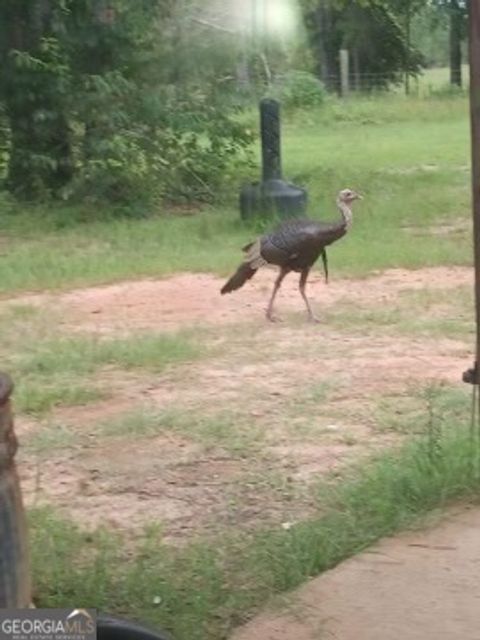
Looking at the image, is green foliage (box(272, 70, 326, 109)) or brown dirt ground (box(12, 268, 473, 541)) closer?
brown dirt ground (box(12, 268, 473, 541))

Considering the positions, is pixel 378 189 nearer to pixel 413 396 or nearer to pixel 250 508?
pixel 413 396

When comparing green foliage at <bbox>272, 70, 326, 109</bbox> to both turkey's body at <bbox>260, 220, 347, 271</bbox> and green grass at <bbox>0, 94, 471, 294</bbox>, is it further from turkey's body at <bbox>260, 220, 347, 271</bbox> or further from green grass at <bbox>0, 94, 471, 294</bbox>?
turkey's body at <bbox>260, 220, 347, 271</bbox>

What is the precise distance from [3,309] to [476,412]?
13.9 ft

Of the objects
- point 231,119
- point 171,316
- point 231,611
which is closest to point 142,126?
point 231,119

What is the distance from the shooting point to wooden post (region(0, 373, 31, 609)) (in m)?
3.10

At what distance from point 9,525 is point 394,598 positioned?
43.5 inches

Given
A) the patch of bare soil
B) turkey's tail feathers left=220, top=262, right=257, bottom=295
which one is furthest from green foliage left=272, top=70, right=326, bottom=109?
turkey's tail feathers left=220, top=262, right=257, bottom=295

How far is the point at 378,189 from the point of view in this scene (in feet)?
45.1

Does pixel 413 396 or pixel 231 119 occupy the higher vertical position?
pixel 231 119

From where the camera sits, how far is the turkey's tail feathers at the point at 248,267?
25.9 ft

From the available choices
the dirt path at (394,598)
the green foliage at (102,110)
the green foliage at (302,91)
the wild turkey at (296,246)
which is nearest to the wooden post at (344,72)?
the green foliage at (302,91)

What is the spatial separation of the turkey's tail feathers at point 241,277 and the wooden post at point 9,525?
485cm

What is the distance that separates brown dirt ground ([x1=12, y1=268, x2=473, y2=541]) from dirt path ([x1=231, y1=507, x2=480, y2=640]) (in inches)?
23.0

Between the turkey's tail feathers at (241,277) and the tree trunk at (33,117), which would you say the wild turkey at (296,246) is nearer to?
the turkey's tail feathers at (241,277)
